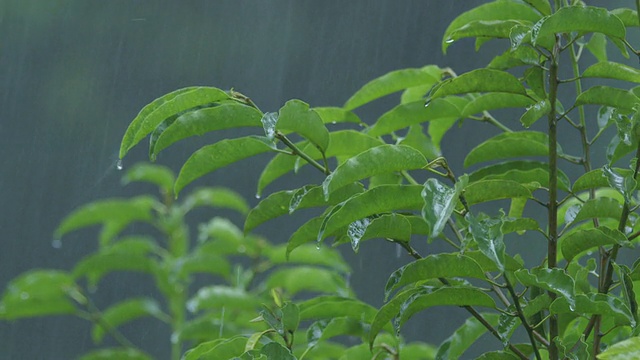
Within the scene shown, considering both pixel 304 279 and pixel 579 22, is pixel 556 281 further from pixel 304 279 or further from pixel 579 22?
pixel 304 279

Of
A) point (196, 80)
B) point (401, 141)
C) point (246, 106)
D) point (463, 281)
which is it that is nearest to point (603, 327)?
point (463, 281)

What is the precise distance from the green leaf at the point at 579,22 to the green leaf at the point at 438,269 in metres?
0.17

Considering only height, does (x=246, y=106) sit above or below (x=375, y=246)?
above

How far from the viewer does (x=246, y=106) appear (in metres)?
0.78

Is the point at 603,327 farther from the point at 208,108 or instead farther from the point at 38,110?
the point at 38,110

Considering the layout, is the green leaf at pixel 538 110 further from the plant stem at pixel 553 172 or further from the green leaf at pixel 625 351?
the green leaf at pixel 625 351

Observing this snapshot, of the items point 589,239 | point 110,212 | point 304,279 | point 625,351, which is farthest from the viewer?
point 110,212

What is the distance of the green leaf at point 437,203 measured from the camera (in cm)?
64

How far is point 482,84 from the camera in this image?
2.70 ft

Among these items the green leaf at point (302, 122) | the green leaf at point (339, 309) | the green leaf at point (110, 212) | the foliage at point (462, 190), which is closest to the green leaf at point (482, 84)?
the foliage at point (462, 190)

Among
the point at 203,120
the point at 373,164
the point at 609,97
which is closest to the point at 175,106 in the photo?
the point at 203,120

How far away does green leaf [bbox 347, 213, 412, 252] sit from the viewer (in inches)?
29.1

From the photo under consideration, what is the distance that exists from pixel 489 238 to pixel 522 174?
0.70 feet

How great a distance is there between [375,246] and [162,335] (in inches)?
33.6
